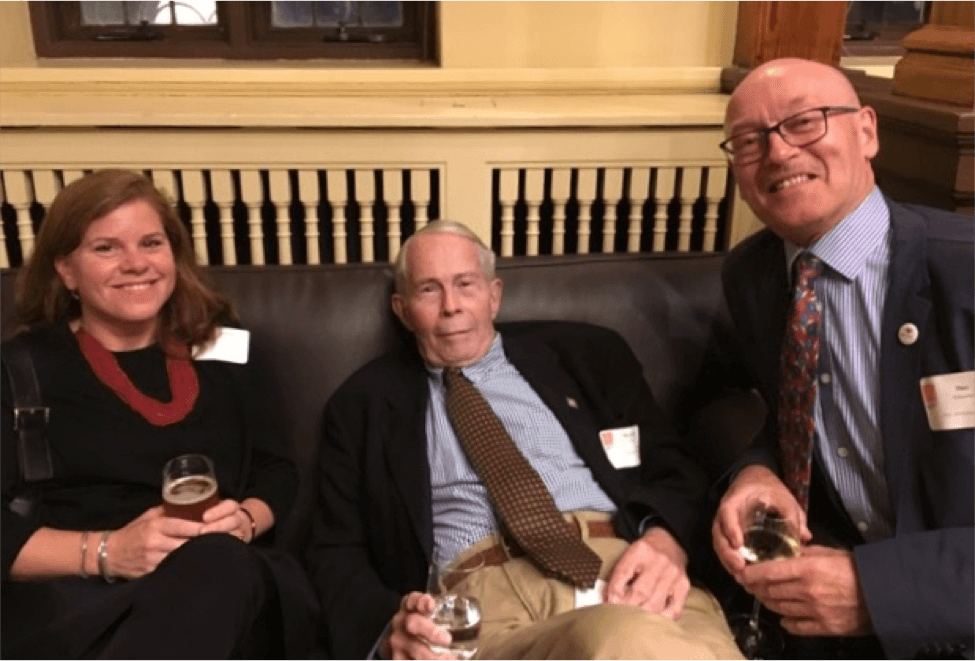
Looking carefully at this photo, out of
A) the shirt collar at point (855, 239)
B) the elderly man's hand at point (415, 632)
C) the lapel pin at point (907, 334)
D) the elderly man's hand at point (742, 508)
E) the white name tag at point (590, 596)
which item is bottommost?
the white name tag at point (590, 596)

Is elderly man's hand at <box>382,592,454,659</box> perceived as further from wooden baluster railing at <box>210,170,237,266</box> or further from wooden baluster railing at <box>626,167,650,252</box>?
wooden baluster railing at <box>626,167,650,252</box>

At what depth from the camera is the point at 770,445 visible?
182cm

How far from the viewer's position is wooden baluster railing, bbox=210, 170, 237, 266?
2.66 metres

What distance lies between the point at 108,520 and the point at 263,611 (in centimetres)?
38

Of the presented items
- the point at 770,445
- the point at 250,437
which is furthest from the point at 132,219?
the point at 770,445

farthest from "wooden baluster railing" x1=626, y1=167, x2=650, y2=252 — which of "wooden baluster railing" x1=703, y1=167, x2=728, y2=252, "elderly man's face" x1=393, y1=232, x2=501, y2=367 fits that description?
"elderly man's face" x1=393, y1=232, x2=501, y2=367

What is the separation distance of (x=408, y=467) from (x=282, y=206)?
1.11 meters

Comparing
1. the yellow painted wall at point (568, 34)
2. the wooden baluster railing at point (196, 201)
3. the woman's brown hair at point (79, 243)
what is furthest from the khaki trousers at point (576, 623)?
the yellow painted wall at point (568, 34)

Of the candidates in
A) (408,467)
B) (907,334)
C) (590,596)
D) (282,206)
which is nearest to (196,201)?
(282,206)

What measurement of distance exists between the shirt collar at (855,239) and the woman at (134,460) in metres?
1.14

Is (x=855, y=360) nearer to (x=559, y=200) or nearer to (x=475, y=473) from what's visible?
(x=475, y=473)

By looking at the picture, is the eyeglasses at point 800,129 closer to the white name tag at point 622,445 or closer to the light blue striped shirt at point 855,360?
the light blue striped shirt at point 855,360

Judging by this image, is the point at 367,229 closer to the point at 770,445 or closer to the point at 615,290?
the point at 615,290

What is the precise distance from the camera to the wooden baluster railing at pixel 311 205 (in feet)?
8.86
